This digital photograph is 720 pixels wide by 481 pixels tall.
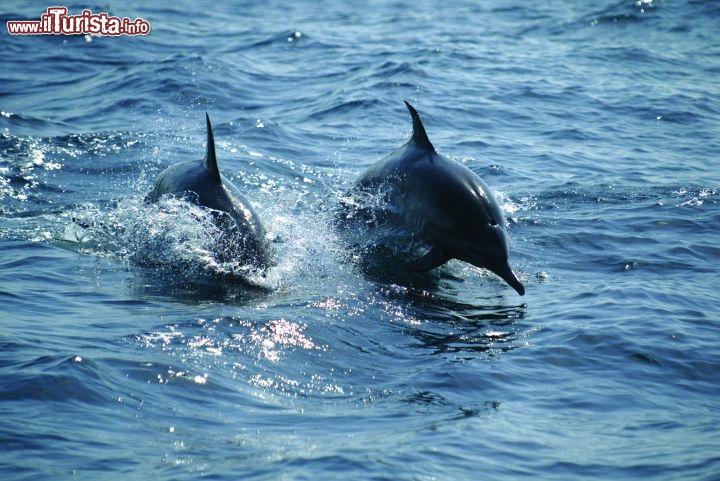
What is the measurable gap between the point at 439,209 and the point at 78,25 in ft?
62.3

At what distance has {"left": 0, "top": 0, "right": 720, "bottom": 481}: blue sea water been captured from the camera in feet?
21.8

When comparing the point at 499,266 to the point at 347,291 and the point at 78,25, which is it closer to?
the point at 347,291

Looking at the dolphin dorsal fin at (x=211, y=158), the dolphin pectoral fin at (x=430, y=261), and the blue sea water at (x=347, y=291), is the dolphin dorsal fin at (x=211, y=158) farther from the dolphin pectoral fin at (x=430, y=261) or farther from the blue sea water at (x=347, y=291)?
the dolphin pectoral fin at (x=430, y=261)

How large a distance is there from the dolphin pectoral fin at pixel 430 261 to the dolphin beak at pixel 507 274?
509 millimetres

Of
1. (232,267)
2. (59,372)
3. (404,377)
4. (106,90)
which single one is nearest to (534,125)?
(106,90)

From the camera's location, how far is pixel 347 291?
10109mm

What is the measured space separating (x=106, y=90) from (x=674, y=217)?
12.1 m

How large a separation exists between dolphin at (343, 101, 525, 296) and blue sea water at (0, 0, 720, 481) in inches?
16.6

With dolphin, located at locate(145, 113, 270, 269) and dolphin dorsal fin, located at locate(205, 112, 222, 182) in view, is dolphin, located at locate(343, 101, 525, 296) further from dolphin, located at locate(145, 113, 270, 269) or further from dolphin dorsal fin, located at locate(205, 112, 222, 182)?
dolphin dorsal fin, located at locate(205, 112, 222, 182)

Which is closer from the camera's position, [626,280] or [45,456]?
[45,456]

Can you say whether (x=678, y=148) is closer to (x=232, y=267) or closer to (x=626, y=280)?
(x=626, y=280)

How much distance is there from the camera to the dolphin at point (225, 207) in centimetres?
1020

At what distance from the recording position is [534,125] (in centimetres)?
1897

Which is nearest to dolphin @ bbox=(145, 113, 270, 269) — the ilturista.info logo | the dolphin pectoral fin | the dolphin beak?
the dolphin pectoral fin
